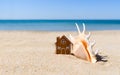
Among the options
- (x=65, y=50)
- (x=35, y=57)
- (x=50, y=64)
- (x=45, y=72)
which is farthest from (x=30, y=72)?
(x=65, y=50)

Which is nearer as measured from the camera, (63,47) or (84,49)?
(84,49)

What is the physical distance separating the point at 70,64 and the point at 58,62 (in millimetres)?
346

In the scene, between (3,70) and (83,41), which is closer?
(3,70)

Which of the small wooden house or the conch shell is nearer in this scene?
the conch shell

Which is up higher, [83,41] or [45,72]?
[83,41]

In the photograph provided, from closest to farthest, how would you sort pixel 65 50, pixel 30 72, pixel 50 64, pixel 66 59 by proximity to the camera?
pixel 30 72, pixel 50 64, pixel 66 59, pixel 65 50

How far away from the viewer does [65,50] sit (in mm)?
10234

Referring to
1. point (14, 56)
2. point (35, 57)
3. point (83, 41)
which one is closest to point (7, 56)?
point (14, 56)

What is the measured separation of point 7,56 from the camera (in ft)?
31.5

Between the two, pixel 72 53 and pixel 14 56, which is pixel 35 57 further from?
pixel 72 53

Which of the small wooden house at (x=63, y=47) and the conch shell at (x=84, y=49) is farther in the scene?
the small wooden house at (x=63, y=47)

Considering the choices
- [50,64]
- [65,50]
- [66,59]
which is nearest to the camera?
[50,64]

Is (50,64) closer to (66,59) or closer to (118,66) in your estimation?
(66,59)

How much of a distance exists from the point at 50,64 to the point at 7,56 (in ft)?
5.35
